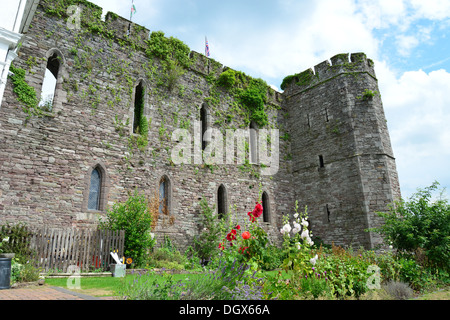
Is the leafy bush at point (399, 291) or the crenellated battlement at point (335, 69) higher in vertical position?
the crenellated battlement at point (335, 69)

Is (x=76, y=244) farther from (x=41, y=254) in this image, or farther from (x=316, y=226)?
(x=316, y=226)

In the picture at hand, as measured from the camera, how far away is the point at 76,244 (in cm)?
896

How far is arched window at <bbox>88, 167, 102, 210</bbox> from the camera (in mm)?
10690

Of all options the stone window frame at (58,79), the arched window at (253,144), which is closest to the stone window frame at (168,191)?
the stone window frame at (58,79)

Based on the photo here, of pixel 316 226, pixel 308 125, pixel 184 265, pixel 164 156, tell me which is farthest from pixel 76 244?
pixel 308 125

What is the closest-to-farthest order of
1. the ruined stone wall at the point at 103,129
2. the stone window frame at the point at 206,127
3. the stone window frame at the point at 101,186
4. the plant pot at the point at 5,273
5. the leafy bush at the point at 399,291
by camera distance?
the plant pot at the point at 5,273 → the leafy bush at the point at 399,291 → the ruined stone wall at the point at 103,129 → the stone window frame at the point at 101,186 → the stone window frame at the point at 206,127

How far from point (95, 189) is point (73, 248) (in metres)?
2.60

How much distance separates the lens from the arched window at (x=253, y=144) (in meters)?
16.8

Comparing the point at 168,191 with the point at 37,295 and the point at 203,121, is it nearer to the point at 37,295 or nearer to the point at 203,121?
the point at 203,121

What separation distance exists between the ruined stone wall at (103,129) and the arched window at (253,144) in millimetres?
762

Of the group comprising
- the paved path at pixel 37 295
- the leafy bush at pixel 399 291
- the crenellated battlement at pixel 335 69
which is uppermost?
the crenellated battlement at pixel 335 69
